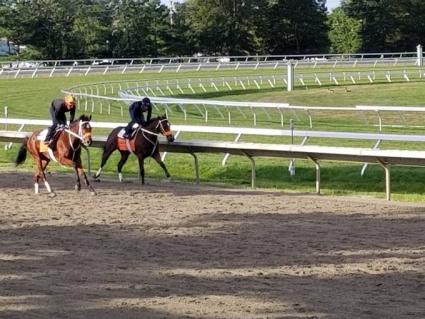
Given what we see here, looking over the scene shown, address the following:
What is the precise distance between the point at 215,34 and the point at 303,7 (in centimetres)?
963

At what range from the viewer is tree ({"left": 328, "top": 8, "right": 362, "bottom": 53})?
88.1m

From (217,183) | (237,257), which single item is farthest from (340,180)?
(237,257)

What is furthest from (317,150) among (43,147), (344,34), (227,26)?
(344,34)

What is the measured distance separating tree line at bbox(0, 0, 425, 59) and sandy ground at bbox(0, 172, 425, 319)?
6546 cm

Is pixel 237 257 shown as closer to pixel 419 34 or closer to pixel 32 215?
pixel 32 215

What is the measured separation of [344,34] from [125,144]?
7677cm

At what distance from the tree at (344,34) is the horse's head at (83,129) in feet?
246

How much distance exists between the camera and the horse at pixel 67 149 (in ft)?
46.2

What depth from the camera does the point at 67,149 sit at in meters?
14.4

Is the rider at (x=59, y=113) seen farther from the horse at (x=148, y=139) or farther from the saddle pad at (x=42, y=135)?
the horse at (x=148, y=139)

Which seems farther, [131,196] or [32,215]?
[131,196]

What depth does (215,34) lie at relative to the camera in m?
82.1

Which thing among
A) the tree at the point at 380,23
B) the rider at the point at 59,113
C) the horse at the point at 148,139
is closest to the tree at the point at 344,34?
the tree at the point at 380,23

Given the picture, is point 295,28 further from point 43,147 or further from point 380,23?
point 43,147
